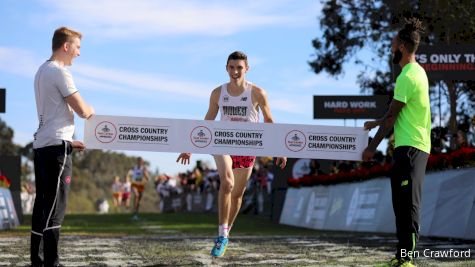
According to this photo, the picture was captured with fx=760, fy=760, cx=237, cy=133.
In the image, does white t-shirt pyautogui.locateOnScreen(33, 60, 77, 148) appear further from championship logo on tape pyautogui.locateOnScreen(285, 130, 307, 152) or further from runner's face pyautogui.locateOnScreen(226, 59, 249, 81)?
championship logo on tape pyautogui.locateOnScreen(285, 130, 307, 152)

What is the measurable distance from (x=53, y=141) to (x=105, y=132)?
1997mm

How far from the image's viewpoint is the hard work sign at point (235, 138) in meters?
8.73

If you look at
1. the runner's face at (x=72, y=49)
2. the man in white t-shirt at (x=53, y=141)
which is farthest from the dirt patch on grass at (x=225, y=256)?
the runner's face at (x=72, y=49)

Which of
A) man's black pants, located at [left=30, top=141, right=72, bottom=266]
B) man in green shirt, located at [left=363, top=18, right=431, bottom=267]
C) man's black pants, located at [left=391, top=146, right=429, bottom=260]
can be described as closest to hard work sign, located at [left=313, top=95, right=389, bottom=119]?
man in green shirt, located at [left=363, top=18, right=431, bottom=267]

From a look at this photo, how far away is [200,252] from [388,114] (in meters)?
3.76

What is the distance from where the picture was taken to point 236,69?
9.16m

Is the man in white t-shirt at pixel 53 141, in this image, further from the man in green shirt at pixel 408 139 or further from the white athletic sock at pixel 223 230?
the man in green shirt at pixel 408 139

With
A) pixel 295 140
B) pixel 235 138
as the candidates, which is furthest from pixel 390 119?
pixel 235 138

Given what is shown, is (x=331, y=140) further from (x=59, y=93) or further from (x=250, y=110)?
(x=59, y=93)

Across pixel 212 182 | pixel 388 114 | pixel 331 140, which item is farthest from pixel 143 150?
pixel 212 182

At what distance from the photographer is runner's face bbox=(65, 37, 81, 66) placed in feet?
22.1

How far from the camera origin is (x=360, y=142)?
872 centimetres

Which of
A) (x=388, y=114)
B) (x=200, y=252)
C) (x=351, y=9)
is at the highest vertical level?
(x=351, y=9)

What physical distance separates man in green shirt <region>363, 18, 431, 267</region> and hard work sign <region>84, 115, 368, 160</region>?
1.80 m
